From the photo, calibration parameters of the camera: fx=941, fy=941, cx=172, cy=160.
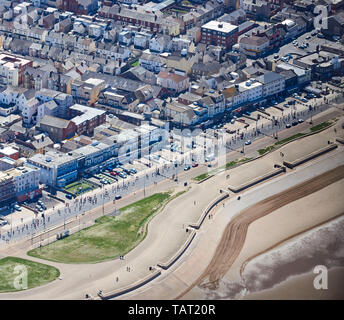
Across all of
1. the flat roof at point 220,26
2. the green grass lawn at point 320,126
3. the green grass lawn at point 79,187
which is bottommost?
the green grass lawn at point 79,187

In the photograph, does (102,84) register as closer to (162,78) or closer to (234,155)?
(162,78)

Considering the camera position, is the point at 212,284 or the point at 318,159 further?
the point at 318,159

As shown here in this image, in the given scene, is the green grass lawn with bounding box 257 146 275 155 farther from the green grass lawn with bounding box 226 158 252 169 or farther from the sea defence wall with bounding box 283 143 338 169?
the sea defence wall with bounding box 283 143 338 169

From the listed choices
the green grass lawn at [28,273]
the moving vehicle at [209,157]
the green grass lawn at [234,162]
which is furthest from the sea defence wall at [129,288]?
the moving vehicle at [209,157]

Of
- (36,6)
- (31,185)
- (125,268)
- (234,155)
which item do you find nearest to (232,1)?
(36,6)

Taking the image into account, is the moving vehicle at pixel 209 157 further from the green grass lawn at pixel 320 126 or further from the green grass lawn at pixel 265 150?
the green grass lawn at pixel 320 126

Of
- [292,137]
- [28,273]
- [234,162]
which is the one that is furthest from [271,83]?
[28,273]
